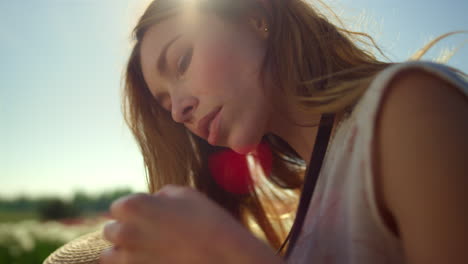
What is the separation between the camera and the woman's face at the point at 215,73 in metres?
1.37

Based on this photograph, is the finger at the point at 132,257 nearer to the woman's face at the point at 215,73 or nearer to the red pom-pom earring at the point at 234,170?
the woman's face at the point at 215,73

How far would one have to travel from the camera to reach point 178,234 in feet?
1.84

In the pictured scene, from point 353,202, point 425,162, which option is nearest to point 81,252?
point 353,202

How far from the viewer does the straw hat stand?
4.99 feet

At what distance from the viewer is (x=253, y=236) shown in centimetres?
60

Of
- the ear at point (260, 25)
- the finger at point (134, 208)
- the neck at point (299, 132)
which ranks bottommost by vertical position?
the neck at point (299, 132)

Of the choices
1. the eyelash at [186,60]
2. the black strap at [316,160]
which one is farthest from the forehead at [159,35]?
the black strap at [316,160]

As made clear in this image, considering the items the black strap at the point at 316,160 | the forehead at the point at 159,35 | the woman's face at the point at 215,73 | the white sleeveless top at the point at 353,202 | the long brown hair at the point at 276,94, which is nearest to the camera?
the white sleeveless top at the point at 353,202

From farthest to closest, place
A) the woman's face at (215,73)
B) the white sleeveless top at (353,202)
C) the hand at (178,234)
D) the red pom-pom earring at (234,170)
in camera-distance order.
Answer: the red pom-pom earring at (234,170), the woman's face at (215,73), the white sleeveless top at (353,202), the hand at (178,234)

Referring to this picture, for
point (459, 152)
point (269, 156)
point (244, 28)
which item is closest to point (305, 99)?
point (244, 28)

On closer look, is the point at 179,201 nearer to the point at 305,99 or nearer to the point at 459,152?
the point at 459,152

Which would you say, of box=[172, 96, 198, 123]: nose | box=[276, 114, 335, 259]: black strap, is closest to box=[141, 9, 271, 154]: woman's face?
box=[172, 96, 198, 123]: nose

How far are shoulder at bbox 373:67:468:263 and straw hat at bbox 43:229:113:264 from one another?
54.0 inches

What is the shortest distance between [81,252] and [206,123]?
34.9 inches
